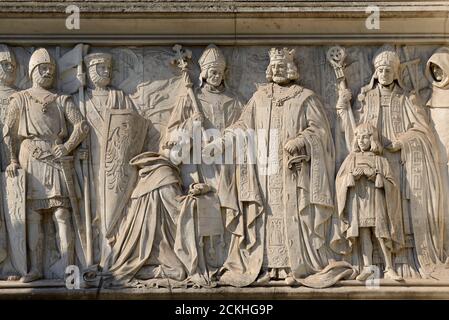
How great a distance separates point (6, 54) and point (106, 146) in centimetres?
152

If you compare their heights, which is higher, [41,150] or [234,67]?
[234,67]

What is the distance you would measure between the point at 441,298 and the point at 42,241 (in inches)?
168

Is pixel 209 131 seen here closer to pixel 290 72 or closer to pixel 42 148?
pixel 290 72

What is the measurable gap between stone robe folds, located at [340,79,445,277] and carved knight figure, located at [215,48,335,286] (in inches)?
20.5

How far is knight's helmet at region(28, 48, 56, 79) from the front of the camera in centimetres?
1393

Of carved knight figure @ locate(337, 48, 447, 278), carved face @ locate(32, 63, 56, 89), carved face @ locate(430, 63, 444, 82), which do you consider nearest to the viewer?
carved knight figure @ locate(337, 48, 447, 278)

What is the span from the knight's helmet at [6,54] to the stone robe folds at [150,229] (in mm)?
1747

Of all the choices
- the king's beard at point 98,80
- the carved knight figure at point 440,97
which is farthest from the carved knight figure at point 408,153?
the king's beard at point 98,80

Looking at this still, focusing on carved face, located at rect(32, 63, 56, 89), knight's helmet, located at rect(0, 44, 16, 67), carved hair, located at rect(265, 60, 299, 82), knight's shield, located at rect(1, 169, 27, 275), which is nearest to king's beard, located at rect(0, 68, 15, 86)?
knight's helmet, located at rect(0, 44, 16, 67)

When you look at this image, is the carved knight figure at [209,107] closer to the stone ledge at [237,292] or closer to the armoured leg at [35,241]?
the stone ledge at [237,292]

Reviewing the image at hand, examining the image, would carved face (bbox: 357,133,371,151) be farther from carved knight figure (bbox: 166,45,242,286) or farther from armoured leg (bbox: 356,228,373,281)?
carved knight figure (bbox: 166,45,242,286)

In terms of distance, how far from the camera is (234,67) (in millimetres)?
14188
